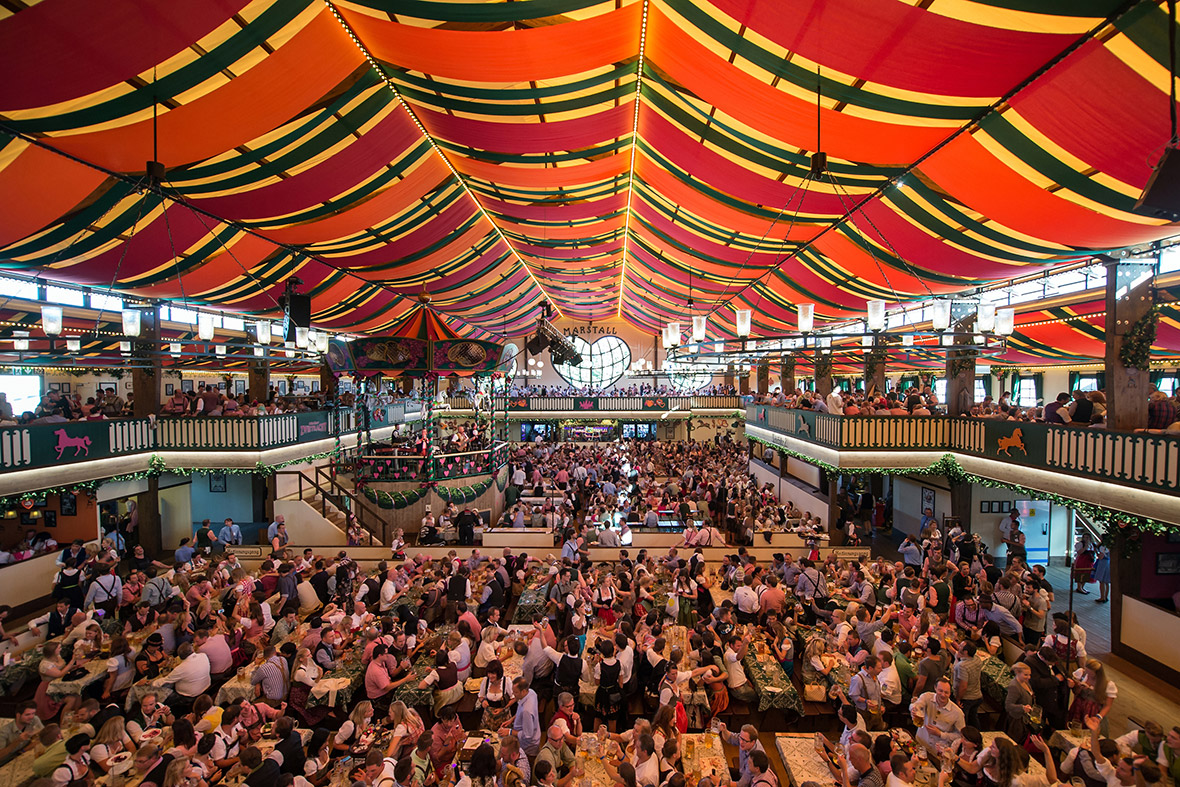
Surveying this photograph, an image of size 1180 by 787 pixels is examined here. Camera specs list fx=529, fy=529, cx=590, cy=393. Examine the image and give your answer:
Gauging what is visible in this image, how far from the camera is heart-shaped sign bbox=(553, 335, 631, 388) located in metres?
29.8

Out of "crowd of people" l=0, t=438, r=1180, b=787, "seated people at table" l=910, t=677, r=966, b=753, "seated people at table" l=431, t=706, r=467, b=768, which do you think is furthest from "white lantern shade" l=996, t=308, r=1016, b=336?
"seated people at table" l=431, t=706, r=467, b=768

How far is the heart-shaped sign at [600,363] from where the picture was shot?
1174 inches

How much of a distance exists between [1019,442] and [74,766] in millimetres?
11168

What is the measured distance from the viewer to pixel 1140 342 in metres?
6.27

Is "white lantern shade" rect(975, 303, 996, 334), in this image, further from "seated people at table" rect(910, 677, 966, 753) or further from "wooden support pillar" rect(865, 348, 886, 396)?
"wooden support pillar" rect(865, 348, 886, 396)

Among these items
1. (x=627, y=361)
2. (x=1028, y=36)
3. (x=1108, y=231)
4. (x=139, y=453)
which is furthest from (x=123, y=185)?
(x=627, y=361)

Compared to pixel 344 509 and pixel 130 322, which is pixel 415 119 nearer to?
pixel 130 322

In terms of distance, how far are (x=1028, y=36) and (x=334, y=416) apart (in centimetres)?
1462

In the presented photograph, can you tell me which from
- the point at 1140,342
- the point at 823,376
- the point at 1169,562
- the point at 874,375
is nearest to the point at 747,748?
the point at 1140,342

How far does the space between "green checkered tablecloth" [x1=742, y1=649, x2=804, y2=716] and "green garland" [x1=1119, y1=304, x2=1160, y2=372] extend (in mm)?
5583

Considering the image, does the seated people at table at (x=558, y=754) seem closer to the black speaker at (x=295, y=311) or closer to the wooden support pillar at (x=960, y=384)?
the black speaker at (x=295, y=311)

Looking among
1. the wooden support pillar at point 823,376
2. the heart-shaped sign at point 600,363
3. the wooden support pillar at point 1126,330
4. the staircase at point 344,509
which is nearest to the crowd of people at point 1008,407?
the wooden support pillar at point 1126,330

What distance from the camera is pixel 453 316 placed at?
19469 millimetres

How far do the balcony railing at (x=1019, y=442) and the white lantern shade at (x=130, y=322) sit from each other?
11134mm
